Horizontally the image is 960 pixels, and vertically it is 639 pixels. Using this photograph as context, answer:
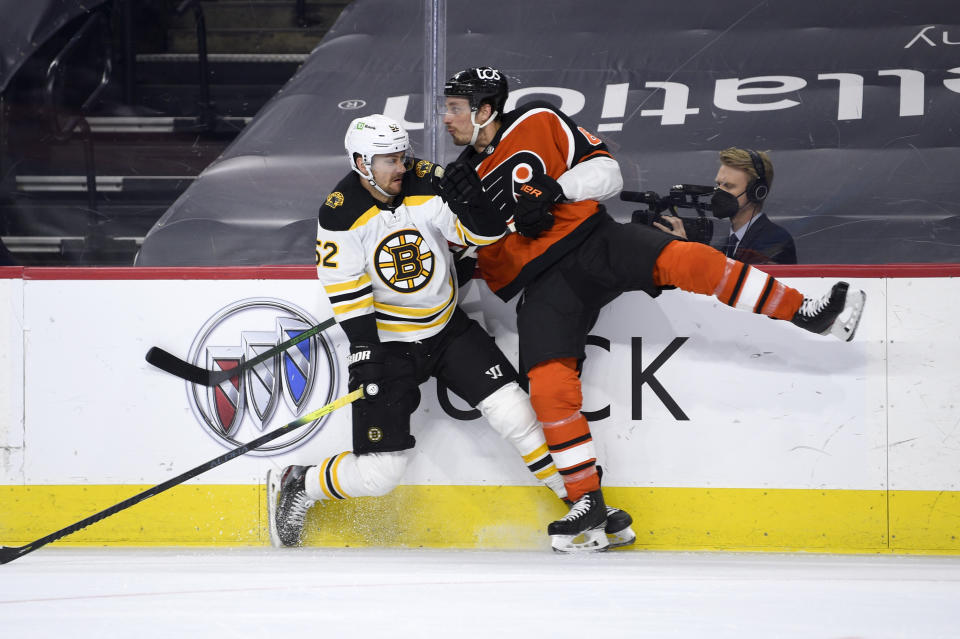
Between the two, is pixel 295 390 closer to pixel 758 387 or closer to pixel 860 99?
pixel 758 387

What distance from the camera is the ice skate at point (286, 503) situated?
8.97 feet

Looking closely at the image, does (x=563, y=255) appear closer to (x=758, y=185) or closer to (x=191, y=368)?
(x=758, y=185)

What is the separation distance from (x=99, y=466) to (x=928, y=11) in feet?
10.7

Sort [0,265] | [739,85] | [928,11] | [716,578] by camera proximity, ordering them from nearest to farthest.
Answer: [716,578]
[0,265]
[739,85]
[928,11]

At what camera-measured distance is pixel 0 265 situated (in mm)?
2916

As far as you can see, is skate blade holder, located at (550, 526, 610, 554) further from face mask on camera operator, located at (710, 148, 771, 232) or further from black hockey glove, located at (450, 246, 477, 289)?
face mask on camera operator, located at (710, 148, 771, 232)

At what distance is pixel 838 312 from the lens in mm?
2344

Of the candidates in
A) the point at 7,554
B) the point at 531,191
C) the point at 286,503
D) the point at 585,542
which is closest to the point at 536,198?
the point at 531,191

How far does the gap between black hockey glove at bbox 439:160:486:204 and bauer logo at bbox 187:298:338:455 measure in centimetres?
71

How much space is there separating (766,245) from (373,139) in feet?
3.84

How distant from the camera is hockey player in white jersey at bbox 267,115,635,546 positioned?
253cm

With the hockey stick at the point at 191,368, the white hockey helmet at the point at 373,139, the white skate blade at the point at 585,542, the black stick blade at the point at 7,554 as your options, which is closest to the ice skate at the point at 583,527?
the white skate blade at the point at 585,542

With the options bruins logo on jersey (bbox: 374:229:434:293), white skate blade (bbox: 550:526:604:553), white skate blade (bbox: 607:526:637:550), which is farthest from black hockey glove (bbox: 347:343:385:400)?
white skate blade (bbox: 607:526:637:550)

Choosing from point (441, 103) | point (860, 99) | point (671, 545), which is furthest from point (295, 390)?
point (860, 99)
